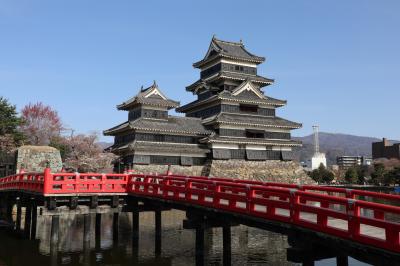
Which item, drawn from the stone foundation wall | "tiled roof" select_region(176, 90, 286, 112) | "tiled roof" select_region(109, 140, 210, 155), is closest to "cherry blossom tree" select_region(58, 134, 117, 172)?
"tiled roof" select_region(109, 140, 210, 155)

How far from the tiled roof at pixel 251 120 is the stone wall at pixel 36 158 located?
Answer: 19.0 m

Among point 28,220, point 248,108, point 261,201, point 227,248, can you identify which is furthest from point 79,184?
point 248,108

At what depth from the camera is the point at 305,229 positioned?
1042 centimetres

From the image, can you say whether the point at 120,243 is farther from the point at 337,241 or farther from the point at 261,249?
the point at 337,241

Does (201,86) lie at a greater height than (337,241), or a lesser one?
greater

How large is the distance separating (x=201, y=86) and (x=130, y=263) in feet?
127

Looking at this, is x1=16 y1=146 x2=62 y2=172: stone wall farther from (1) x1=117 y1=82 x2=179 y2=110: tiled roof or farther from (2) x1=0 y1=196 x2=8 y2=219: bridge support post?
(1) x1=117 y1=82 x2=179 y2=110: tiled roof

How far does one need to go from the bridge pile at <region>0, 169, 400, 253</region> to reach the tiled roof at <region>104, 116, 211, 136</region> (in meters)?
19.1

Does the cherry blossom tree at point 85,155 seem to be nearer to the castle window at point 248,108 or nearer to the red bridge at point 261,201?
the castle window at point 248,108

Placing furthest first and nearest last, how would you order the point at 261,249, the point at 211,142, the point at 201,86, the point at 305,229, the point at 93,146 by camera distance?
the point at 201,86 < the point at 93,146 < the point at 211,142 < the point at 261,249 < the point at 305,229

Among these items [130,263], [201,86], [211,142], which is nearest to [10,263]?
[130,263]

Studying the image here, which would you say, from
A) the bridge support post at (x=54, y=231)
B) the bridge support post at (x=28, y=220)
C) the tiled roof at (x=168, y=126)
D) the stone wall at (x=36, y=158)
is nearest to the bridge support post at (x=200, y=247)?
the bridge support post at (x=54, y=231)

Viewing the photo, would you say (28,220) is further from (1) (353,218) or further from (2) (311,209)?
(1) (353,218)

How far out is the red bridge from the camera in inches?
358
